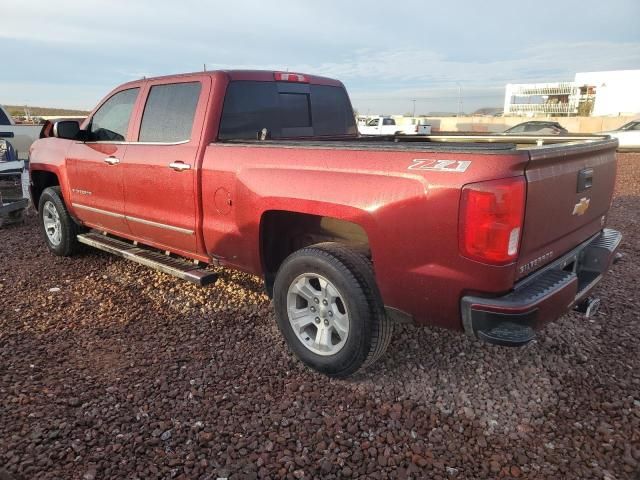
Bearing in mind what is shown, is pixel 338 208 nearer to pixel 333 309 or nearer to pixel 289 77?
pixel 333 309

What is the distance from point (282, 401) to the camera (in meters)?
3.03

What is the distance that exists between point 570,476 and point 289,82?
3.52m

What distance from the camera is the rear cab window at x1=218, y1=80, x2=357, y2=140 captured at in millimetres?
3947

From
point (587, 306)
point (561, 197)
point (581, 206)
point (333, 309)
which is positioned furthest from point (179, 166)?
point (587, 306)

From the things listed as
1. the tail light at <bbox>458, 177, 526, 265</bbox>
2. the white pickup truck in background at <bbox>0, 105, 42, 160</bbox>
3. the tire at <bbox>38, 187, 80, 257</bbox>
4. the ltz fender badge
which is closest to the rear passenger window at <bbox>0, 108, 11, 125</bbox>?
the white pickup truck in background at <bbox>0, 105, 42, 160</bbox>

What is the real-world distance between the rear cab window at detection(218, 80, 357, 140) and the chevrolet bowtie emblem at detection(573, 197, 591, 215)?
2341mm

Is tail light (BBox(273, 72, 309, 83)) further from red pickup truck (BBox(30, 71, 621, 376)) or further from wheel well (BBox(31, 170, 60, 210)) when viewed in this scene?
wheel well (BBox(31, 170, 60, 210))

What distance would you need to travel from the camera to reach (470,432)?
2.75m

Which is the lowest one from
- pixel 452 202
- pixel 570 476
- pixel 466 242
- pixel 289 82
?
pixel 570 476

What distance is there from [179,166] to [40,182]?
3.29 metres

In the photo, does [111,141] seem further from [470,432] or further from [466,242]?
[470,432]

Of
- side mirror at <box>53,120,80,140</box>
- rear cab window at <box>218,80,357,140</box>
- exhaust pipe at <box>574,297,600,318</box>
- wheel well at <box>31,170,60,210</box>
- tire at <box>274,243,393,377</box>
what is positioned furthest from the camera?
wheel well at <box>31,170,60,210</box>

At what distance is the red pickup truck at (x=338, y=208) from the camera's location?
247 cm

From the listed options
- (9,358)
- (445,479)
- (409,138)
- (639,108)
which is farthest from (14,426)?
(639,108)
